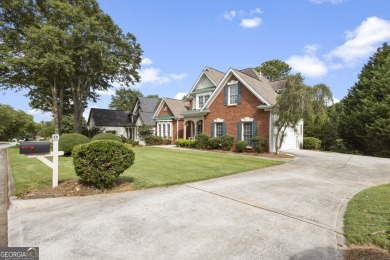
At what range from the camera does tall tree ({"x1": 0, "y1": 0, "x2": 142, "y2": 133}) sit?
819 inches

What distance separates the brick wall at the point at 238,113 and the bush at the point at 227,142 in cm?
61

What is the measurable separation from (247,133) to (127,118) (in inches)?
1099

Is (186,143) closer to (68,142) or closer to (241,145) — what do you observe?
(241,145)

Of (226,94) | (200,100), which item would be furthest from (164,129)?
(226,94)

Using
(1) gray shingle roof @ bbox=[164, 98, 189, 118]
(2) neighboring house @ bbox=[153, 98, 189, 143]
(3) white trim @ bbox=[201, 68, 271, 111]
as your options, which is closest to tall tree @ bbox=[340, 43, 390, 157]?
(3) white trim @ bbox=[201, 68, 271, 111]

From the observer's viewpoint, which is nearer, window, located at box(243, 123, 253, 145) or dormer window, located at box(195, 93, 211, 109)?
window, located at box(243, 123, 253, 145)

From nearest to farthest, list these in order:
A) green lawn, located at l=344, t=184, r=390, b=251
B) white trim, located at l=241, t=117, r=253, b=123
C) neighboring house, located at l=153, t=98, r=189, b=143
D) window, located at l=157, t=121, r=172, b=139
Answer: green lawn, located at l=344, t=184, r=390, b=251 → white trim, located at l=241, t=117, r=253, b=123 → neighboring house, located at l=153, t=98, r=189, b=143 → window, located at l=157, t=121, r=172, b=139

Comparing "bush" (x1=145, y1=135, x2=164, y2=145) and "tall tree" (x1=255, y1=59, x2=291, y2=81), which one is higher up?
"tall tree" (x1=255, y1=59, x2=291, y2=81)

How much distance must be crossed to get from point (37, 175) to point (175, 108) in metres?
18.9

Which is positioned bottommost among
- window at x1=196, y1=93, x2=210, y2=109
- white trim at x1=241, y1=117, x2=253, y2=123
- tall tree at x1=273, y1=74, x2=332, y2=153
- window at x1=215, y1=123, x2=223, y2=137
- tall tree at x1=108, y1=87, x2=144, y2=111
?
window at x1=215, y1=123, x2=223, y2=137

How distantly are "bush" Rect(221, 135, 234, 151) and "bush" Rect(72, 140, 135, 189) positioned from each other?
12.3 metres

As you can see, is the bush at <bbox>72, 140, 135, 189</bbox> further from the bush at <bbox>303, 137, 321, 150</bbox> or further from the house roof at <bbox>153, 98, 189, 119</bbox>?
the bush at <bbox>303, 137, 321, 150</bbox>

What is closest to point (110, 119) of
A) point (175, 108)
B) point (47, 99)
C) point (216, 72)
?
point (47, 99)

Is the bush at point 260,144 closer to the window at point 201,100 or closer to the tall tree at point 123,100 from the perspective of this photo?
the window at point 201,100
